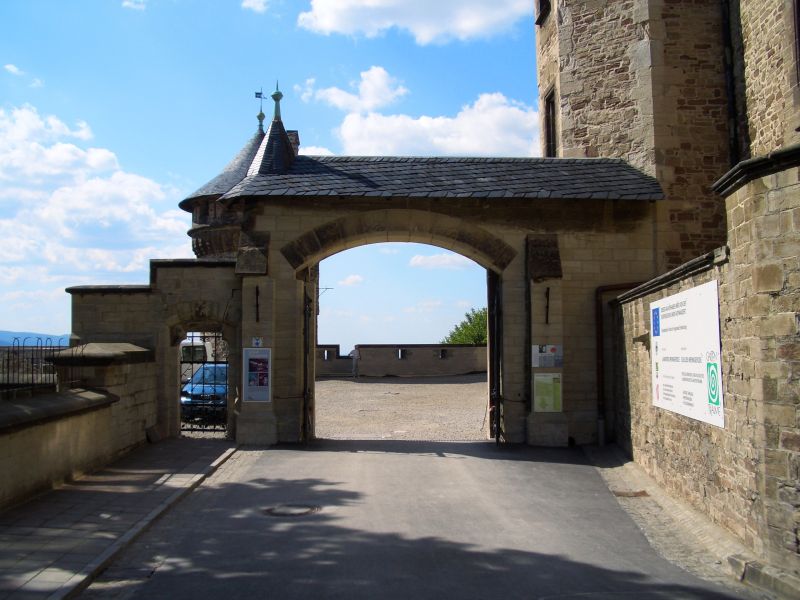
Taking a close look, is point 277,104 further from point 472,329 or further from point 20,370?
point 472,329

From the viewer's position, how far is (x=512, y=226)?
14.1 meters

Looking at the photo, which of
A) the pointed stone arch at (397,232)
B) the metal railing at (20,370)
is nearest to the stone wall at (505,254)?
the pointed stone arch at (397,232)

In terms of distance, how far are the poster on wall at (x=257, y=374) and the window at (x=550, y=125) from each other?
8461 mm

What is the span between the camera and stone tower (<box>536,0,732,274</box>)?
14578 mm

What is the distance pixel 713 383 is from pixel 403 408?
13.9m

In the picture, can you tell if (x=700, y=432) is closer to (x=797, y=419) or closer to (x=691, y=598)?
(x=797, y=419)

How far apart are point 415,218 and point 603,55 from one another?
5806 millimetres

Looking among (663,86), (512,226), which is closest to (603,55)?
(663,86)

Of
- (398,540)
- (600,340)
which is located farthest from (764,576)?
(600,340)

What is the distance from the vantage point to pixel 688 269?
8.17m

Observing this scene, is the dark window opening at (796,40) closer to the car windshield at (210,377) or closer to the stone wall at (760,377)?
the stone wall at (760,377)

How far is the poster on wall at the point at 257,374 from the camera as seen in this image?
13555mm

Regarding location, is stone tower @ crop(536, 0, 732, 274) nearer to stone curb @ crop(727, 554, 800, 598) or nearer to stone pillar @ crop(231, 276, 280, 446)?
stone pillar @ crop(231, 276, 280, 446)

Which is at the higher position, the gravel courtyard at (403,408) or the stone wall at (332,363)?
the stone wall at (332,363)
